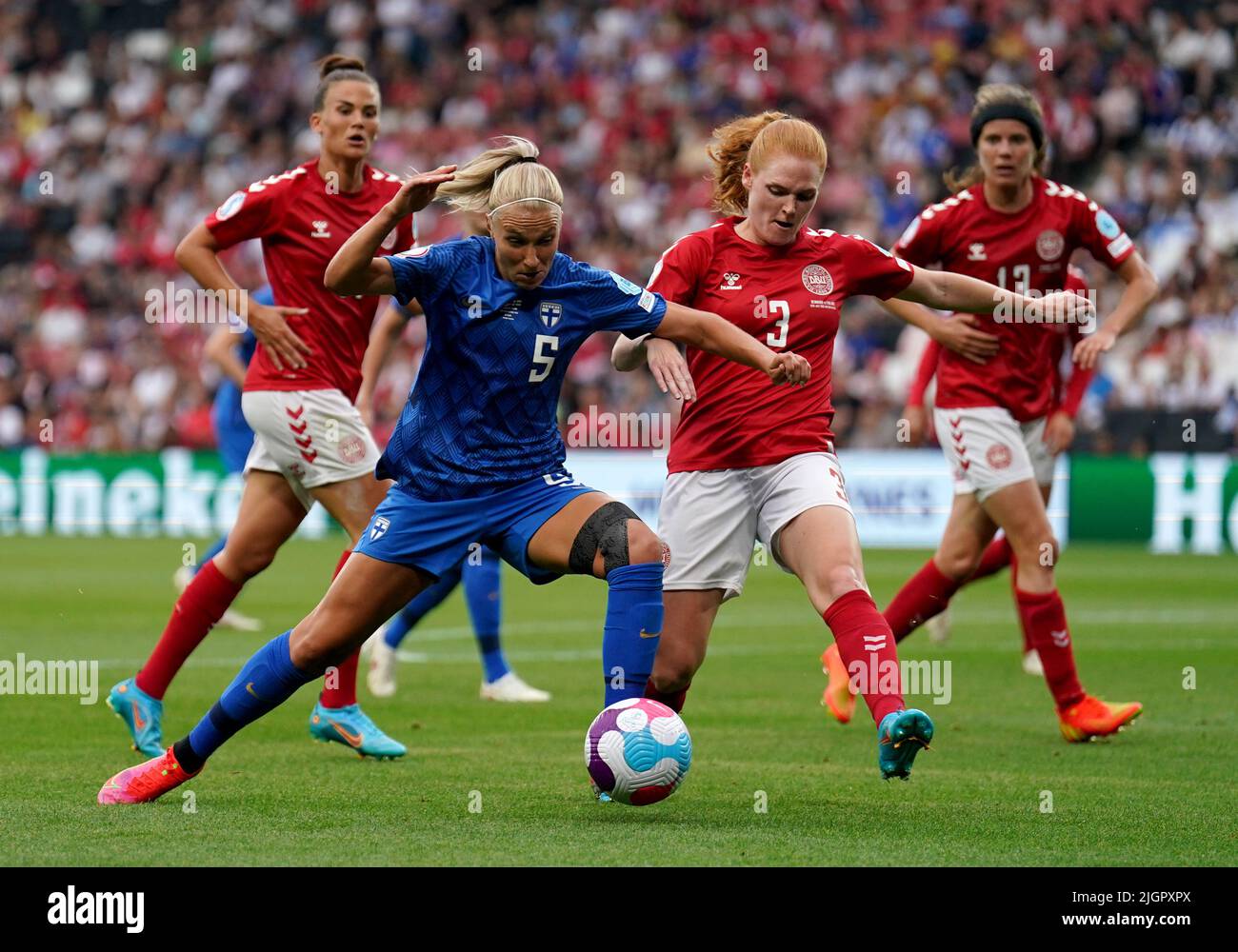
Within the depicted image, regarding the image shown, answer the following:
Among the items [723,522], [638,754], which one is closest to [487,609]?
[723,522]

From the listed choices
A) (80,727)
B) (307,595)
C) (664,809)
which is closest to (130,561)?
(307,595)

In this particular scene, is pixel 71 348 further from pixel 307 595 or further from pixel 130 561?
pixel 307 595

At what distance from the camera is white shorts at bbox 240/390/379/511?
7445 millimetres

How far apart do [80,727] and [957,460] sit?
13.1 ft

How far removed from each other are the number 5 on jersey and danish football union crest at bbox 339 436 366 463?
1.70m

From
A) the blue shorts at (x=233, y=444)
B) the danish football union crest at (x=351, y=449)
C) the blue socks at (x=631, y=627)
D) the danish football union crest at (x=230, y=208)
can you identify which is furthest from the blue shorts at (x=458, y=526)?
the blue shorts at (x=233, y=444)

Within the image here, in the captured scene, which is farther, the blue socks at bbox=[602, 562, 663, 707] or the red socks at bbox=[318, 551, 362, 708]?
the red socks at bbox=[318, 551, 362, 708]

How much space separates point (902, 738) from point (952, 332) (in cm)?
291

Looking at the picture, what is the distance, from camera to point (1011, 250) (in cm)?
837

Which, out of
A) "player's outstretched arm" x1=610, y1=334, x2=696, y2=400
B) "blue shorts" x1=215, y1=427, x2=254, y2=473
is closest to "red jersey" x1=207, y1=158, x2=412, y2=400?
"player's outstretched arm" x1=610, y1=334, x2=696, y2=400

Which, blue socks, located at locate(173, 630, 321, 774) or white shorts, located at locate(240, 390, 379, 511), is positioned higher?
white shorts, located at locate(240, 390, 379, 511)

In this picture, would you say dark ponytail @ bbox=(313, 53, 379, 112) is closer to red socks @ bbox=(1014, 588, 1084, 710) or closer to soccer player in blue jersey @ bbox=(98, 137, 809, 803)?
soccer player in blue jersey @ bbox=(98, 137, 809, 803)

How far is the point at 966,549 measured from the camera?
8.66m

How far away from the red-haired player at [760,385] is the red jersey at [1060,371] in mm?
2058
